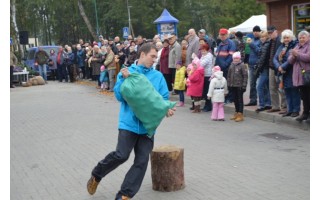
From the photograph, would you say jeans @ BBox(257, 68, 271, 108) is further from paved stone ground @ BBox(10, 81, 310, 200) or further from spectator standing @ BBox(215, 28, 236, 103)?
spectator standing @ BBox(215, 28, 236, 103)

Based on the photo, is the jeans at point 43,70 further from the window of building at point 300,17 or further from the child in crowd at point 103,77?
the window of building at point 300,17

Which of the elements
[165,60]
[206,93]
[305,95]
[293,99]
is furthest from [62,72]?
[305,95]

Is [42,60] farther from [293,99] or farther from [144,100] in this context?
[144,100]

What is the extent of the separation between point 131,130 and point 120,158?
0.35 metres

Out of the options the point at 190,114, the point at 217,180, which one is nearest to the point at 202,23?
the point at 190,114

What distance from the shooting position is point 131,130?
5391mm

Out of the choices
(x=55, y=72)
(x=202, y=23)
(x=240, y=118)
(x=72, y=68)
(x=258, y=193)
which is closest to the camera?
(x=258, y=193)

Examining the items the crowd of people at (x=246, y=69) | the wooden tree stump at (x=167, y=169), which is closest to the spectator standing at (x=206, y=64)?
the crowd of people at (x=246, y=69)

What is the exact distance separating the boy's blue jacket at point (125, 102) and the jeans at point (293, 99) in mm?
5299

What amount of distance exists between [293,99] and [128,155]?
5850 mm

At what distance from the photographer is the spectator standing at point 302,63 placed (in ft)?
30.5

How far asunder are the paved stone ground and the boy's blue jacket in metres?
1.01
